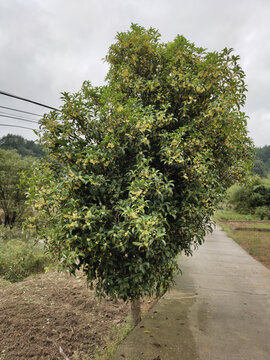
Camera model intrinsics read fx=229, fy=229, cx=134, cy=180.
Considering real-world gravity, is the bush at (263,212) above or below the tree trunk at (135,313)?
above

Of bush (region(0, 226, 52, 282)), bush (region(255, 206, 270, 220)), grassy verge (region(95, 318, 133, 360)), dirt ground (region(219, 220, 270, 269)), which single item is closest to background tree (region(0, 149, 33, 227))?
bush (region(0, 226, 52, 282))

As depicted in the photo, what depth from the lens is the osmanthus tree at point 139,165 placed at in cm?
244

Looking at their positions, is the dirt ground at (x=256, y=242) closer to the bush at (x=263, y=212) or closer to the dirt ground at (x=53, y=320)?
the dirt ground at (x=53, y=320)

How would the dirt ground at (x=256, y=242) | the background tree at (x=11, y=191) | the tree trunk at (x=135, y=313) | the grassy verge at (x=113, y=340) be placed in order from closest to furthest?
the grassy verge at (x=113, y=340)
the tree trunk at (x=135, y=313)
the dirt ground at (x=256, y=242)
the background tree at (x=11, y=191)

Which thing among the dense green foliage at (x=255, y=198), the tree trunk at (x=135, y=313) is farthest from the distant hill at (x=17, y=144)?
the tree trunk at (x=135, y=313)

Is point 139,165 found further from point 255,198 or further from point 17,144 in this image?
point 17,144

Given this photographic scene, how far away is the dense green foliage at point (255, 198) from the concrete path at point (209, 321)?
592 inches

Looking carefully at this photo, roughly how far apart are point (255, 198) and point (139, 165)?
21466 millimetres

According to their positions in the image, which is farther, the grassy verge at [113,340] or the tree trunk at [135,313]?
the tree trunk at [135,313]

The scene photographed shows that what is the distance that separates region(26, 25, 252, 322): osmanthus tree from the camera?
96.1 inches

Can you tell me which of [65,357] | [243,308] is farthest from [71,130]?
[243,308]

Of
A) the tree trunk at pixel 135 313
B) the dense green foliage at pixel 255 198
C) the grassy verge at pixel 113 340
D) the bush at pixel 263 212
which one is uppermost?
the dense green foliage at pixel 255 198

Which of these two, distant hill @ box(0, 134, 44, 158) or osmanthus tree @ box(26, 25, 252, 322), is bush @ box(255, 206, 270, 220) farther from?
distant hill @ box(0, 134, 44, 158)

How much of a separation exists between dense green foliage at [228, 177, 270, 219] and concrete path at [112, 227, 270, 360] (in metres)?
15.0
